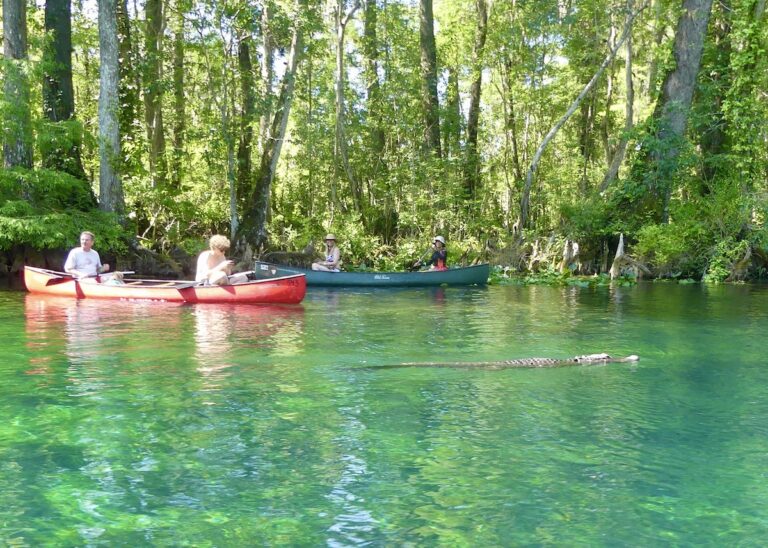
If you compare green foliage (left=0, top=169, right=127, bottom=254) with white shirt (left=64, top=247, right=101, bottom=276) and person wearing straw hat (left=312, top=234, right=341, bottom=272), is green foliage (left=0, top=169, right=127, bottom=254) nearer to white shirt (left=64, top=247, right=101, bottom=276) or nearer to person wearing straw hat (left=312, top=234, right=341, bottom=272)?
white shirt (left=64, top=247, right=101, bottom=276)

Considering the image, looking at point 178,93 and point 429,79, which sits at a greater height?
point 429,79

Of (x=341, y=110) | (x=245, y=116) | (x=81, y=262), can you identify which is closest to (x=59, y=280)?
(x=81, y=262)

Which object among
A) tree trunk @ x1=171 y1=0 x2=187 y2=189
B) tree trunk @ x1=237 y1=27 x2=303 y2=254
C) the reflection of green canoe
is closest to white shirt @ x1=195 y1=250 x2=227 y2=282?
the reflection of green canoe

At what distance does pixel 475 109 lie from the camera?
2708 centimetres

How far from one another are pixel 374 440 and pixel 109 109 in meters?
16.0

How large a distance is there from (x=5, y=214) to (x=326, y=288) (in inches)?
286

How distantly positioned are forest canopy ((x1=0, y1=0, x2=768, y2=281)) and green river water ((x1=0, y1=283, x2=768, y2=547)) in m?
9.91

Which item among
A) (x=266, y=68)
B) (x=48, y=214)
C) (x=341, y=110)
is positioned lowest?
(x=48, y=214)

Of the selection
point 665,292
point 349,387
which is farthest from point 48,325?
point 665,292

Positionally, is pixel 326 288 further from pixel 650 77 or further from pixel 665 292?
pixel 650 77

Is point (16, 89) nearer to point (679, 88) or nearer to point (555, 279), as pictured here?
point (555, 279)

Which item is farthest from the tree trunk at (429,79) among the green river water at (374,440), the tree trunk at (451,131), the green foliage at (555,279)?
the green river water at (374,440)

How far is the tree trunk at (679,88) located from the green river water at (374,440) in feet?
39.1

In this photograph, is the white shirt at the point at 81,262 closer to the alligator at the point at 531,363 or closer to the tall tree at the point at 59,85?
the tall tree at the point at 59,85
